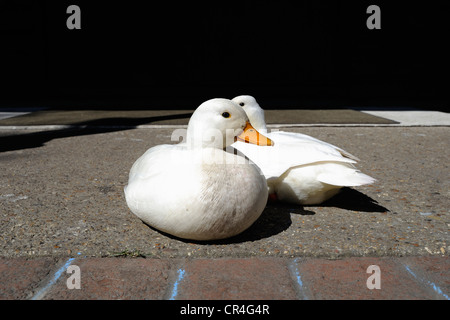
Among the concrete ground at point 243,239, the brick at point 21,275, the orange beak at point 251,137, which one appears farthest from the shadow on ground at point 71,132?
the orange beak at point 251,137

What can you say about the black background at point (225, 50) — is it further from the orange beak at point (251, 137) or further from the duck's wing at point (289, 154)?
the orange beak at point (251, 137)

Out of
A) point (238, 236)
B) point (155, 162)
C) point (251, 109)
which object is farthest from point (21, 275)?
point (251, 109)

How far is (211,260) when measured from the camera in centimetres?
239

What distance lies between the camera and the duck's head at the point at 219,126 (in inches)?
97.3

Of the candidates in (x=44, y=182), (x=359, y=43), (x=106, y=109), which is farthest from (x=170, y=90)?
(x=44, y=182)

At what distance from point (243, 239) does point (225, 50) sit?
1053 cm

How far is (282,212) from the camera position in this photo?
3127 millimetres

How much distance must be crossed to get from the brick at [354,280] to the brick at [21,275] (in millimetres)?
1321

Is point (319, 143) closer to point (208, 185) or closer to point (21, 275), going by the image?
point (208, 185)

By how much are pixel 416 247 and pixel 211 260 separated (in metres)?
1.19

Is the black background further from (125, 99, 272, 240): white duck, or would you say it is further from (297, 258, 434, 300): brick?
(297, 258, 434, 300): brick

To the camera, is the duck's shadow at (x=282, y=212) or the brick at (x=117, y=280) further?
the duck's shadow at (x=282, y=212)

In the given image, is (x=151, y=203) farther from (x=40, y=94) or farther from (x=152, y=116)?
(x=40, y=94)

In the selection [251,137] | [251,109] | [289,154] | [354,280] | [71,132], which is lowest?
[354,280]
